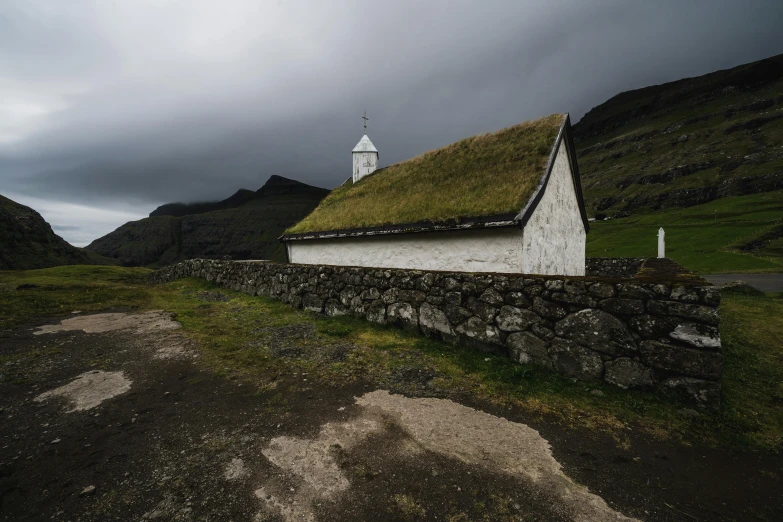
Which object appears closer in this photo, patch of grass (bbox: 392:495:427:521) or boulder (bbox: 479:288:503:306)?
patch of grass (bbox: 392:495:427:521)

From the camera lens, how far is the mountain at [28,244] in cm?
6450

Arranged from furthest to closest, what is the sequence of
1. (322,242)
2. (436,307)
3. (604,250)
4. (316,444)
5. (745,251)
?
(604,250)
(745,251)
(322,242)
(436,307)
(316,444)

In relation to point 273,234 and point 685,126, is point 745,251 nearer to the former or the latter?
point 685,126

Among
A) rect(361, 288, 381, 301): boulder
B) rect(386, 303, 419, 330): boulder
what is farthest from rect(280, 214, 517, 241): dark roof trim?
rect(386, 303, 419, 330): boulder

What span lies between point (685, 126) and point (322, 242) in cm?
17194

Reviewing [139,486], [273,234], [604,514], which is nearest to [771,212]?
[604,514]

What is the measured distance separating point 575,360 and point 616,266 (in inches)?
548

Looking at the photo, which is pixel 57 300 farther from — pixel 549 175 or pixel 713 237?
pixel 713 237

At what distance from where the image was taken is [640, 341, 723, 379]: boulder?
3961 millimetres

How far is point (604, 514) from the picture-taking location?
2.54m

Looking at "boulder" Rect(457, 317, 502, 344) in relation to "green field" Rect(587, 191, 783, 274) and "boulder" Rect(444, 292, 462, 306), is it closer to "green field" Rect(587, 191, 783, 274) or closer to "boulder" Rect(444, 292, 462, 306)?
"boulder" Rect(444, 292, 462, 306)

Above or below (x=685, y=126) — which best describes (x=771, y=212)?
below

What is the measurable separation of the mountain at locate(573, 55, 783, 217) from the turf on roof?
276 feet

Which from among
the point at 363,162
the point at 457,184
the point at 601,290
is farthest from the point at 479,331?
the point at 363,162
